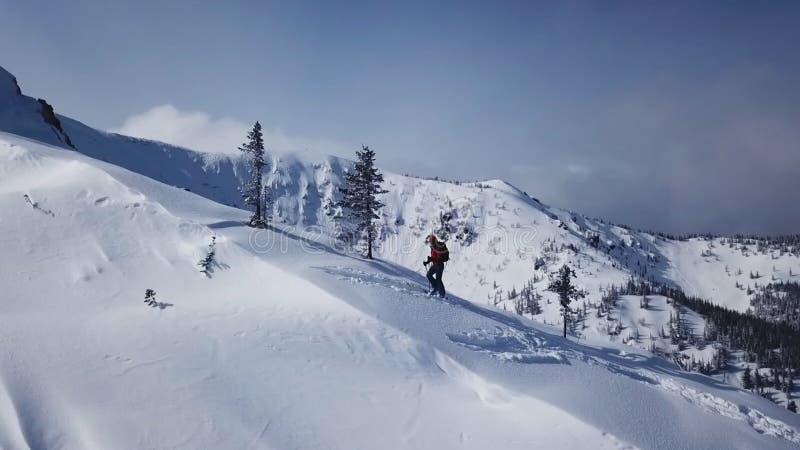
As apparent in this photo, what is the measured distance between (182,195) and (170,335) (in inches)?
668

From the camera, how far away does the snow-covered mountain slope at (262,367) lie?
691 cm

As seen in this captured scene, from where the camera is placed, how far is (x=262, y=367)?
864 centimetres

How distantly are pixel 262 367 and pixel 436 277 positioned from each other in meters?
9.70

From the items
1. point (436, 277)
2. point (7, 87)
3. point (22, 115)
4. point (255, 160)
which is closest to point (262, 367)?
point (436, 277)

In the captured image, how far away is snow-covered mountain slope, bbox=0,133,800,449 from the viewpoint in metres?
6.91

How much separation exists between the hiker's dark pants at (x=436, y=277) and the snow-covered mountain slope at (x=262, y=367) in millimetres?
2352

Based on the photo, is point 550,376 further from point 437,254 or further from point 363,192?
point 363,192

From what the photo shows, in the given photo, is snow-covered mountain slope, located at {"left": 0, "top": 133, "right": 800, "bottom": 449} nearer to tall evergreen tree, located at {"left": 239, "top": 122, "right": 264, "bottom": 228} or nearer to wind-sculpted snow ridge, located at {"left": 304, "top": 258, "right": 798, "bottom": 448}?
wind-sculpted snow ridge, located at {"left": 304, "top": 258, "right": 798, "bottom": 448}

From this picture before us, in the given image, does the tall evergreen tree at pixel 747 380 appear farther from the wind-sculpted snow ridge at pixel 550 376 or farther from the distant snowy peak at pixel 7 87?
the distant snowy peak at pixel 7 87

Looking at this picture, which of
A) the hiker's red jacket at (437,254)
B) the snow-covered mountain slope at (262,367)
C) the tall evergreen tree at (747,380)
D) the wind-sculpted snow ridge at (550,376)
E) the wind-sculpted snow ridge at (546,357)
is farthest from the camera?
the tall evergreen tree at (747,380)

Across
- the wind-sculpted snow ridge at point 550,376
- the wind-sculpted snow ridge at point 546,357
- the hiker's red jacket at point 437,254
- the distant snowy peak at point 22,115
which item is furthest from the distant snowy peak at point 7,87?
the wind-sculpted snow ridge at point 546,357

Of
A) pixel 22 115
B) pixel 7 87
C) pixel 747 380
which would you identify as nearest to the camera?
pixel 22 115

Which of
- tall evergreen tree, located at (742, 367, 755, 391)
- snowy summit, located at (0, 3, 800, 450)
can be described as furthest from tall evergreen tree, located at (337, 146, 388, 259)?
tall evergreen tree, located at (742, 367, 755, 391)

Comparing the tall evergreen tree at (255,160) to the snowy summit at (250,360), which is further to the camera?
the tall evergreen tree at (255,160)
